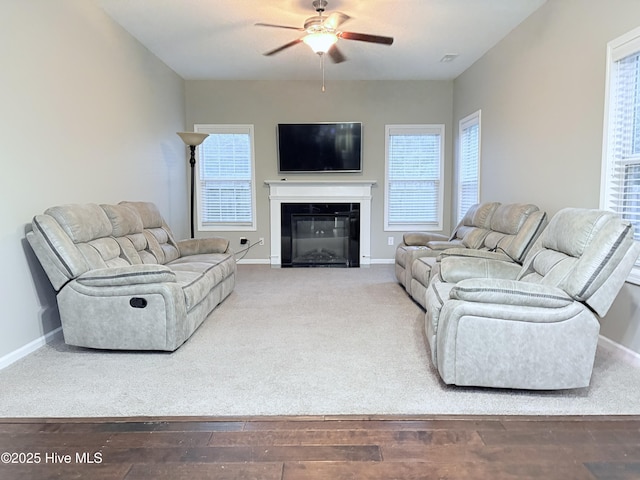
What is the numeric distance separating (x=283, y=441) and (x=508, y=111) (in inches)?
166

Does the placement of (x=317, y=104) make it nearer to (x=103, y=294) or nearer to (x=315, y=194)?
(x=315, y=194)

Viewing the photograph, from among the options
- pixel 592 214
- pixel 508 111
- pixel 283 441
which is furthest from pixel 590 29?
pixel 283 441

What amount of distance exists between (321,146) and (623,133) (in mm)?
4194

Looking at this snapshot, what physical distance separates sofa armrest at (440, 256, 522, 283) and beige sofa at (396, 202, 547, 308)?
0.24 m

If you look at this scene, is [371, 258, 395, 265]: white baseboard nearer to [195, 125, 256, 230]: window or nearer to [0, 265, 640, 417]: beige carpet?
[195, 125, 256, 230]: window

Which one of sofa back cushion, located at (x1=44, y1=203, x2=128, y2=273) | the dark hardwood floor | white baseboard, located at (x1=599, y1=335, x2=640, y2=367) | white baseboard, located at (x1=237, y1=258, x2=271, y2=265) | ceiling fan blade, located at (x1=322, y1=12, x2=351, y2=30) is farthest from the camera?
white baseboard, located at (x1=237, y1=258, x2=271, y2=265)

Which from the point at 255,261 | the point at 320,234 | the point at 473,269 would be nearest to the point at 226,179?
the point at 255,261

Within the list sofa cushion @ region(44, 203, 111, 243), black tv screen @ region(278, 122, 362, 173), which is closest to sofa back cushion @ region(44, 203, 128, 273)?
sofa cushion @ region(44, 203, 111, 243)

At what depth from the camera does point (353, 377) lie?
248 cm

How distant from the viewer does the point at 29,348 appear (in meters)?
2.90

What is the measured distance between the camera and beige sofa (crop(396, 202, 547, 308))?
11.3 ft

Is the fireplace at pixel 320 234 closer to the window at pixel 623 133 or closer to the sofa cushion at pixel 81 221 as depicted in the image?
the sofa cushion at pixel 81 221

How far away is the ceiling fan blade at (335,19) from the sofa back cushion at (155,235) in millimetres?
2512

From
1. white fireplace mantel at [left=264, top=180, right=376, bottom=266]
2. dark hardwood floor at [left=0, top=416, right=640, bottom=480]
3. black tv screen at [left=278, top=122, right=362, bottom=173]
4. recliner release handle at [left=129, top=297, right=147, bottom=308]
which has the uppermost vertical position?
black tv screen at [left=278, top=122, right=362, bottom=173]
